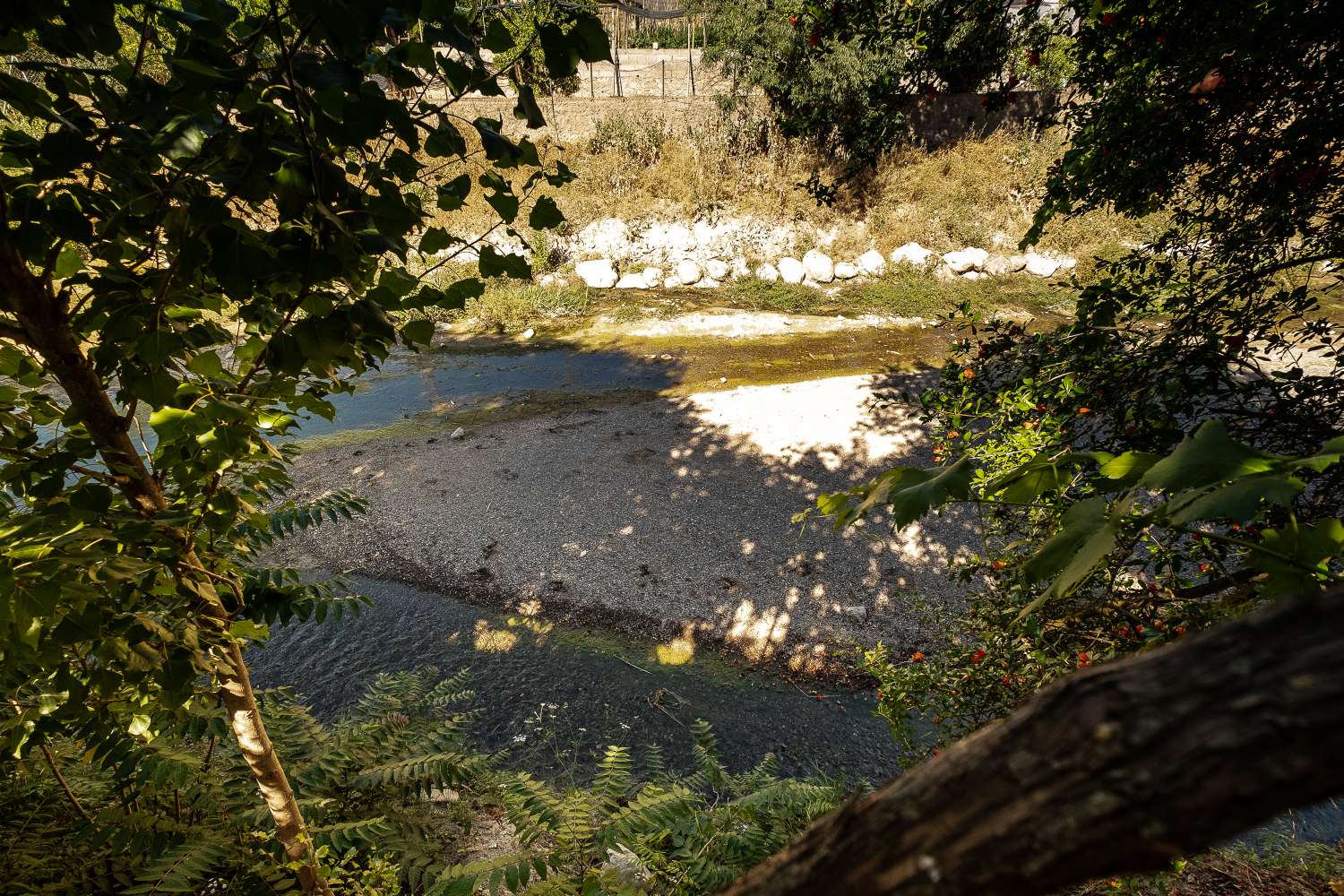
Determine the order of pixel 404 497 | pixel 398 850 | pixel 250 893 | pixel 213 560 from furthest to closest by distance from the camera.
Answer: pixel 404 497 → pixel 398 850 → pixel 250 893 → pixel 213 560

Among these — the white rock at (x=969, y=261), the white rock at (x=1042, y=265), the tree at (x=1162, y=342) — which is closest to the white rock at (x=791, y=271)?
the white rock at (x=969, y=261)

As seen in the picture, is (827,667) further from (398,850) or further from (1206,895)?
(398,850)

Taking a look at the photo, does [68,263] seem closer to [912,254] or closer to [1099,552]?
[1099,552]

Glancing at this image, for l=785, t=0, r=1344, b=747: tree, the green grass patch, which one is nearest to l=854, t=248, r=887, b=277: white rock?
the green grass patch

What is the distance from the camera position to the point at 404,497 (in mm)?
8750

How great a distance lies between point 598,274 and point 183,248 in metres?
17.1

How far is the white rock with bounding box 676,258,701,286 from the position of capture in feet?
58.0

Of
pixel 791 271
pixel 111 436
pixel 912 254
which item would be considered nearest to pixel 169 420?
pixel 111 436

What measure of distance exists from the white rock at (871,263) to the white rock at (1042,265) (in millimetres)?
3889

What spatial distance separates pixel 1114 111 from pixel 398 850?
5.37 meters

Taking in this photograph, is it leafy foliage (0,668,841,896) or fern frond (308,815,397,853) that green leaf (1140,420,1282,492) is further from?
fern frond (308,815,397,853)

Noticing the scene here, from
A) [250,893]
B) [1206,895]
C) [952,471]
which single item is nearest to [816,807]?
[1206,895]

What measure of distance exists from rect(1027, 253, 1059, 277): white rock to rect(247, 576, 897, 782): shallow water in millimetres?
15559

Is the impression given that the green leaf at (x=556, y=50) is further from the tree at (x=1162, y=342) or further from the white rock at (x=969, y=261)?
the white rock at (x=969, y=261)
